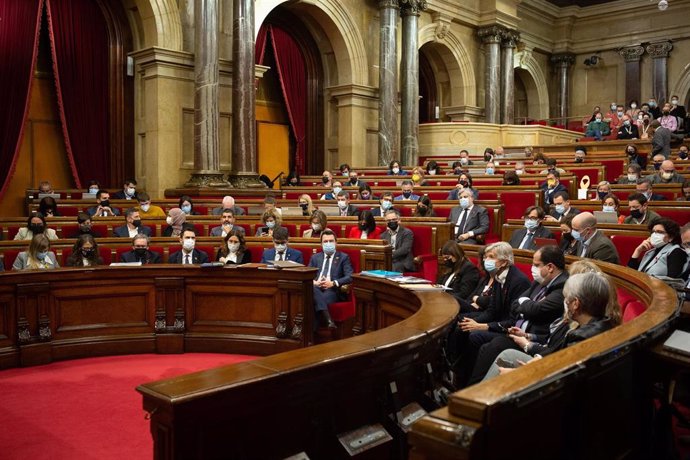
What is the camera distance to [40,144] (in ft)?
40.1

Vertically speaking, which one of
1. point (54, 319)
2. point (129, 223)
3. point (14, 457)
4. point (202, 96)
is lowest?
point (14, 457)

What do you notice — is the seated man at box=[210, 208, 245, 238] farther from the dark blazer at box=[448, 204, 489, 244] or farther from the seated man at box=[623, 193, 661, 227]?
the seated man at box=[623, 193, 661, 227]

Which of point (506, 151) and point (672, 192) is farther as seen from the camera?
point (506, 151)

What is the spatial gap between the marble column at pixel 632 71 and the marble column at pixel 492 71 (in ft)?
17.4

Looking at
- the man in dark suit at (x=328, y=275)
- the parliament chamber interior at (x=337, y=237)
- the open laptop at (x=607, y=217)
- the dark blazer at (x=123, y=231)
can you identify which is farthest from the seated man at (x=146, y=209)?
the open laptop at (x=607, y=217)

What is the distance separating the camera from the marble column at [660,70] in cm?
2105

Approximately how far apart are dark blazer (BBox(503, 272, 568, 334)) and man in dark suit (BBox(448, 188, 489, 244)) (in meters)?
3.99

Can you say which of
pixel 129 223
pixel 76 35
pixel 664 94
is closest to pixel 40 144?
pixel 76 35

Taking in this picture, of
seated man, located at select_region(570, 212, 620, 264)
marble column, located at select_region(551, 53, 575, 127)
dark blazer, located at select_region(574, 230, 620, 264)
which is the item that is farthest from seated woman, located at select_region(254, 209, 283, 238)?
marble column, located at select_region(551, 53, 575, 127)

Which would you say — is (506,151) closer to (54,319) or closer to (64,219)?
(64,219)

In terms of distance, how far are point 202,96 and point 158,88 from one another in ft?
3.07

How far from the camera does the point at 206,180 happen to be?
11.6 metres

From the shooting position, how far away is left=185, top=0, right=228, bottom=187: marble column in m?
11.5

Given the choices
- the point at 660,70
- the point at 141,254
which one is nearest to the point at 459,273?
the point at 141,254
